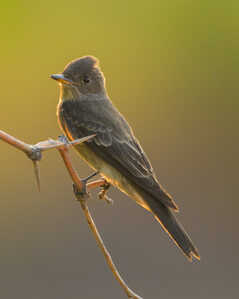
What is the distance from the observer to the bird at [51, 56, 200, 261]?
4.04m

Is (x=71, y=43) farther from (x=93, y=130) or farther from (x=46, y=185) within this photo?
(x=93, y=130)

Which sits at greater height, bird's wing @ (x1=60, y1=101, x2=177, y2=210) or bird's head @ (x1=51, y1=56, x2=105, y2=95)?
bird's head @ (x1=51, y1=56, x2=105, y2=95)

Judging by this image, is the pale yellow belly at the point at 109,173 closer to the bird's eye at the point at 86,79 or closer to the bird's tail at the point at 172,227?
the bird's tail at the point at 172,227

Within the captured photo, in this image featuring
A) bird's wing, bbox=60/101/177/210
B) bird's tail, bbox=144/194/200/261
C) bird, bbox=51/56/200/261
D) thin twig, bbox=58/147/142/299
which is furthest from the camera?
bird's wing, bbox=60/101/177/210

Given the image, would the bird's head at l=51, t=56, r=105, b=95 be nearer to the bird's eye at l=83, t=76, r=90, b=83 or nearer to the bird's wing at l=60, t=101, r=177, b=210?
the bird's eye at l=83, t=76, r=90, b=83

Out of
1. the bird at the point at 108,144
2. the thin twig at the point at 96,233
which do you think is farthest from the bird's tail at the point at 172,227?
the thin twig at the point at 96,233

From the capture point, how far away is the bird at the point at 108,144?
4.04 meters

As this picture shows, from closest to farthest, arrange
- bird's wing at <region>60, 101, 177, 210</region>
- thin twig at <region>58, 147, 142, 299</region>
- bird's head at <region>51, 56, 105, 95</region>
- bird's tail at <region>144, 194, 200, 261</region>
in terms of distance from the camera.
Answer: thin twig at <region>58, 147, 142, 299</region>
bird's tail at <region>144, 194, 200, 261</region>
bird's wing at <region>60, 101, 177, 210</region>
bird's head at <region>51, 56, 105, 95</region>

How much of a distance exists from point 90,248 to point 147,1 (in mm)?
3183

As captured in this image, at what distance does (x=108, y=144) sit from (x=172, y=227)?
0.77 meters

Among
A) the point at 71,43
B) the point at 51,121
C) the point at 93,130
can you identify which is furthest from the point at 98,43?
the point at 93,130

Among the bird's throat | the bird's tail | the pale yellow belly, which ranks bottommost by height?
the bird's tail

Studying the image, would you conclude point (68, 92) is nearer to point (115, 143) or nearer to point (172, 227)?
point (115, 143)

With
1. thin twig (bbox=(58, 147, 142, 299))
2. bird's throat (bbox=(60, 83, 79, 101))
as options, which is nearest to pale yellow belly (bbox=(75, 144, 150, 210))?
bird's throat (bbox=(60, 83, 79, 101))
